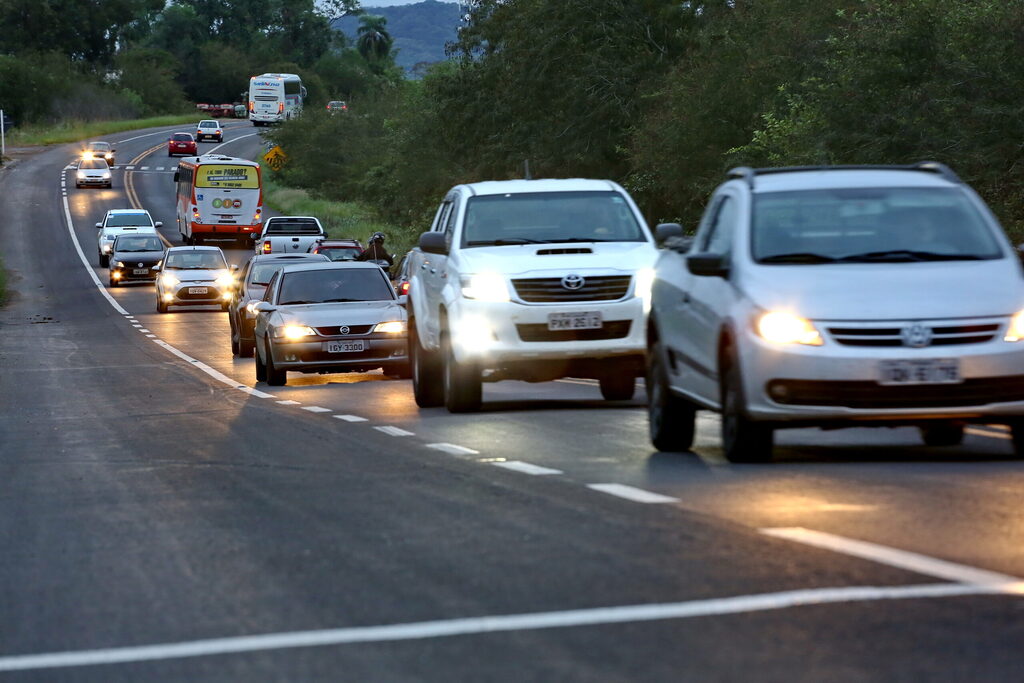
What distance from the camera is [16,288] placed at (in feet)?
209

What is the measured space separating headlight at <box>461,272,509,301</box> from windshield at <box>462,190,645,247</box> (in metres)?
0.71

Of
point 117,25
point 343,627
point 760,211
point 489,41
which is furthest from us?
point 117,25

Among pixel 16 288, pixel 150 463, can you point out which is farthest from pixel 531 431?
pixel 16 288

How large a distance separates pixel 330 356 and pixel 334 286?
180cm

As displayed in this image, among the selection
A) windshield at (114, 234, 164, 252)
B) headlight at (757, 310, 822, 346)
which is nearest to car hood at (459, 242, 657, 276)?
headlight at (757, 310, 822, 346)

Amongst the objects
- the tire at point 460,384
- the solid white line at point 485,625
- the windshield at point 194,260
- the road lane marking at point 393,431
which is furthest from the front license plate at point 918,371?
the windshield at point 194,260

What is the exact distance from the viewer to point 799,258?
12.0 m

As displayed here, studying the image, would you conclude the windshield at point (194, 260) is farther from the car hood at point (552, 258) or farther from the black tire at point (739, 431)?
the black tire at point (739, 431)

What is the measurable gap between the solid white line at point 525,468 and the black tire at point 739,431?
3.42 feet

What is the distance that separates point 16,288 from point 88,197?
40.3 m

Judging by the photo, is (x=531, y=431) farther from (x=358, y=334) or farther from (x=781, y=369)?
(x=358, y=334)

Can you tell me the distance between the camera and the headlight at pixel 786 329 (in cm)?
1130

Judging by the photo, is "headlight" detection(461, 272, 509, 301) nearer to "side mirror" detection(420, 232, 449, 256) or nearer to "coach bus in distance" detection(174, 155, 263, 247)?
"side mirror" detection(420, 232, 449, 256)

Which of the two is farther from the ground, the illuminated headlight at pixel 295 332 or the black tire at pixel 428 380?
the black tire at pixel 428 380
